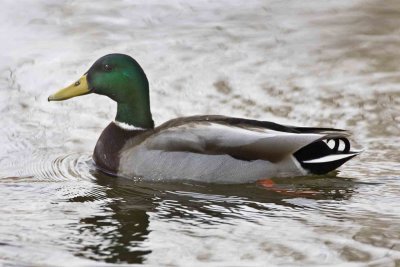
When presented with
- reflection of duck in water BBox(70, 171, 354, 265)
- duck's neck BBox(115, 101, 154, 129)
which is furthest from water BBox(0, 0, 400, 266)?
duck's neck BBox(115, 101, 154, 129)

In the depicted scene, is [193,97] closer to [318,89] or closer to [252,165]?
[318,89]

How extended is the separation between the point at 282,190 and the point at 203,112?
71.3 inches

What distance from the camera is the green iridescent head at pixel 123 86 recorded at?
7.85m

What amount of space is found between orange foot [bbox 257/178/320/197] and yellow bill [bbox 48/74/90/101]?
1476 millimetres

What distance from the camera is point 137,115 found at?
7887mm

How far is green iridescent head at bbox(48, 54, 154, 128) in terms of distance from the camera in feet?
25.8

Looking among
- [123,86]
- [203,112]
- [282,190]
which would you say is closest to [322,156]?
[282,190]

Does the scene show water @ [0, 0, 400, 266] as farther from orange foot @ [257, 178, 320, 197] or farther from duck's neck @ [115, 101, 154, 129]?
duck's neck @ [115, 101, 154, 129]

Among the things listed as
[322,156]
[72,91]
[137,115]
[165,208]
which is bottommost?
[165,208]

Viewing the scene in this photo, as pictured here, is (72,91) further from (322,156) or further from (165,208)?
(322,156)

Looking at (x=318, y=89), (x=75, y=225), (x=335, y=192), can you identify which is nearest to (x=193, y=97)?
(x=318, y=89)

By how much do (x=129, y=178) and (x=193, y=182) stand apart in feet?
1.48

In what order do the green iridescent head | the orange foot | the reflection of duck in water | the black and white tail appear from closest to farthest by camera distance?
the reflection of duck in water → the orange foot → the black and white tail → the green iridescent head

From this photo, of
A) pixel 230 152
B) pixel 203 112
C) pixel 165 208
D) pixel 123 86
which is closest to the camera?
pixel 165 208
